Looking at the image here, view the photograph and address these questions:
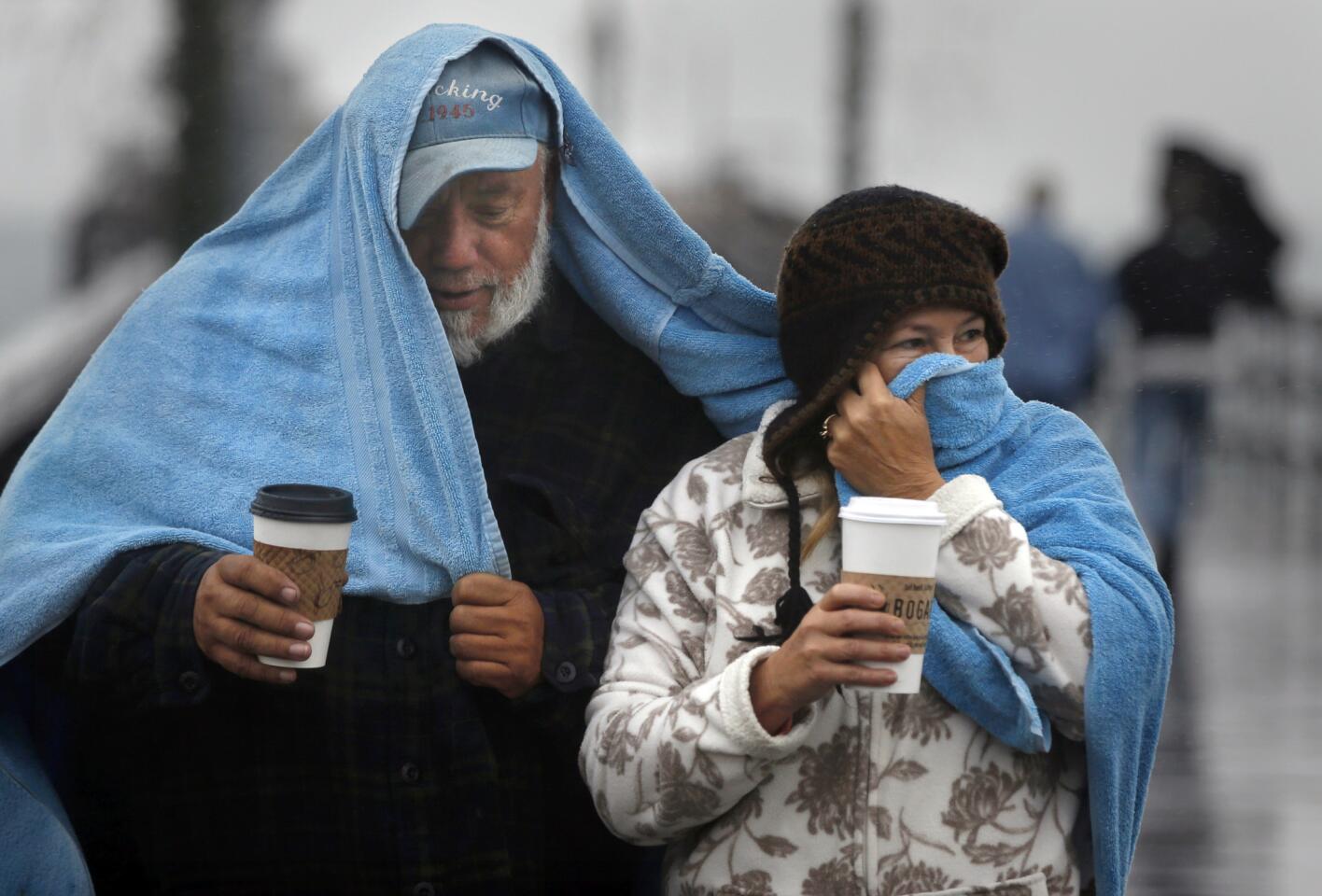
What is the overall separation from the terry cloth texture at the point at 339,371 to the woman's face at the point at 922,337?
308mm

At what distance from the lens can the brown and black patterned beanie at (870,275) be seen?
2188 mm

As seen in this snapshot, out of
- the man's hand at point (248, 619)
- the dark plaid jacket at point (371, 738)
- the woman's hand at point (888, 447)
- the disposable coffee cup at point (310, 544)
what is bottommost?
the dark plaid jacket at point (371, 738)

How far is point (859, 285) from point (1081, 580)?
448 mm

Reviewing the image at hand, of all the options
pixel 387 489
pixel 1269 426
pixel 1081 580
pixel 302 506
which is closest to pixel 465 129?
pixel 387 489

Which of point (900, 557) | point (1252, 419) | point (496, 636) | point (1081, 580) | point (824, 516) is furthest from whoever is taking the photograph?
point (1252, 419)

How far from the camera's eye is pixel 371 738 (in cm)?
243

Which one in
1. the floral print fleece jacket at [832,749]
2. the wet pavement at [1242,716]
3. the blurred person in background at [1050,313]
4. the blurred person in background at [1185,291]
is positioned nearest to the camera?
the floral print fleece jacket at [832,749]

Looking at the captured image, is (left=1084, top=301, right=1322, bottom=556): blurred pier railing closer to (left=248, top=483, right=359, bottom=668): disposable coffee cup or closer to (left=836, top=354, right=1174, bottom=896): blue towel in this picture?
(left=836, top=354, right=1174, bottom=896): blue towel

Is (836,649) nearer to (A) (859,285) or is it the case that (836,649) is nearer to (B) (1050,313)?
(A) (859,285)

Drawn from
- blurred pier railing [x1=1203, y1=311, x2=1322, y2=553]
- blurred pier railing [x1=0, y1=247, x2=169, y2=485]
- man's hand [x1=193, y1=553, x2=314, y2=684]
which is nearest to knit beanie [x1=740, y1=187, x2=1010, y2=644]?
man's hand [x1=193, y1=553, x2=314, y2=684]

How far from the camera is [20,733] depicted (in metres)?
Answer: 2.55

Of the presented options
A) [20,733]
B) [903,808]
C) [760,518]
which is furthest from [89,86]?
[903,808]

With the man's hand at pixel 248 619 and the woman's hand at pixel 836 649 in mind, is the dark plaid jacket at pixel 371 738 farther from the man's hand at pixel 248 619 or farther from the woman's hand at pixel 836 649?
→ the woman's hand at pixel 836 649

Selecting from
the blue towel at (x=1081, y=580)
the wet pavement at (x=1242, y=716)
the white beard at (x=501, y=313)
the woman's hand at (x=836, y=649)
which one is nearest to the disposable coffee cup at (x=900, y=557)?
the woman's hand at (x=836, y=649)
